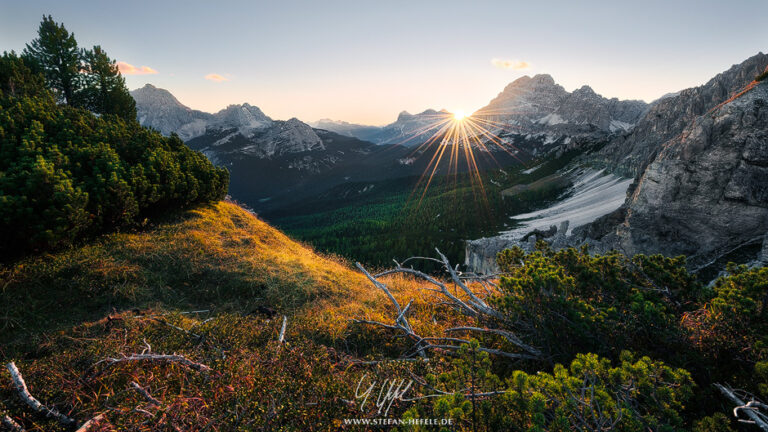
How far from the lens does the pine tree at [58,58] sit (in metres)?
24.4

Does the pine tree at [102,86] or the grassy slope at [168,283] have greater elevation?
the pine tree at [102,86]

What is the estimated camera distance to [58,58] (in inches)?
985

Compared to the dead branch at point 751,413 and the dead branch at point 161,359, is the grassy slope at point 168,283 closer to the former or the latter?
the dead branch at point 161,359

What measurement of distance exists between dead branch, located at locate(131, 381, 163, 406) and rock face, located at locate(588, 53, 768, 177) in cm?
9070

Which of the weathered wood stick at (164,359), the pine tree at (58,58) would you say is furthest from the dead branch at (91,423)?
the pine tree at (58,58)

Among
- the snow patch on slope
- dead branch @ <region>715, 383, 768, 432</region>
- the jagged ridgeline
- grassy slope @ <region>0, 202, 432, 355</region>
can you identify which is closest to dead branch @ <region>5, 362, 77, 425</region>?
grassy slope @ <region>0, 202, 432, 355</region>

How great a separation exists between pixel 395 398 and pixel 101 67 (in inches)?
1544

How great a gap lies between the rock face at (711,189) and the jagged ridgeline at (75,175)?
24942 mm

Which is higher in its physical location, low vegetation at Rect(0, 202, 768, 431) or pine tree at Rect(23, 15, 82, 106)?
pine tree at Rect(23, 15, 82, 106)

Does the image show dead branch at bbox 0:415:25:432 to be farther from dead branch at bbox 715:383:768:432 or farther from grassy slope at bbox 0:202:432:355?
dead branch at bbox 715:383:768:432

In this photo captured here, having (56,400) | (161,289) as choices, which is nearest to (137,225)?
(161,289)

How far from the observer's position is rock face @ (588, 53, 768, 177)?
72250 millimetres

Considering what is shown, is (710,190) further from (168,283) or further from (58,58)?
(58,58)

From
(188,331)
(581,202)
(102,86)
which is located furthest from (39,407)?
(581,202)
